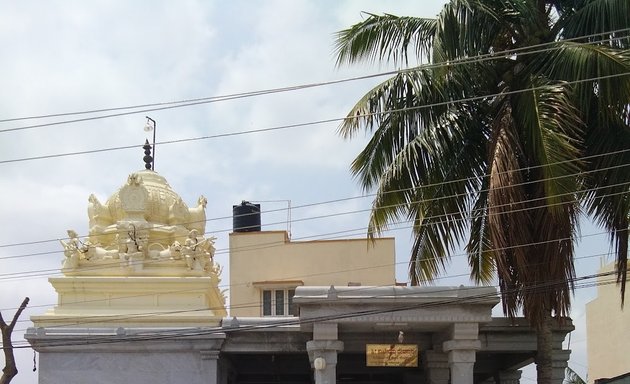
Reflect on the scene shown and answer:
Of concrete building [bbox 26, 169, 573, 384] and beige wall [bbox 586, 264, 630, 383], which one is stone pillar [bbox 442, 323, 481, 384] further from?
beige wall [bbox 586, 264, 630, 383]

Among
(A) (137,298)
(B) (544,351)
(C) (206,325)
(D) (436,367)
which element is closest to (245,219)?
(A) (137,298)

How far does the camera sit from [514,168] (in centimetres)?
1784

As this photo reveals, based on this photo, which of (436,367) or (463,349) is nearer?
(463,349)

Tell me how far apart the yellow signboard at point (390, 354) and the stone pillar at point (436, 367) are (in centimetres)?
135

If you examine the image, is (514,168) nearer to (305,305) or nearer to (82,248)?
(305,305)

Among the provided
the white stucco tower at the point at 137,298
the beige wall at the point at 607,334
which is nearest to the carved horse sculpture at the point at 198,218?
the white stucco tower at the point at 137,298

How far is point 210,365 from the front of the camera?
20703 millimetres

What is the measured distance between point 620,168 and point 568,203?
1.27m

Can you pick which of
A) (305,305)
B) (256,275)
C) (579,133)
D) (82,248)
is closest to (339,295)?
(305,305)

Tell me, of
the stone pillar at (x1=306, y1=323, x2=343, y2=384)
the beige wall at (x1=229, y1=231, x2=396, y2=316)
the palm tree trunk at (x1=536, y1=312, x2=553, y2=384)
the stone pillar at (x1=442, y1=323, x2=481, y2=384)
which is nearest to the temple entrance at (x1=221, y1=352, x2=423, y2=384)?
the stone pillar at (x1=306, y1=323, x2=343, y2=384)

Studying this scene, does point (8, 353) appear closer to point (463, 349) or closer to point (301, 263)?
point (463, 349)

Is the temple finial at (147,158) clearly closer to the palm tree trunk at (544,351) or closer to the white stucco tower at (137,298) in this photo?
the white stucco tower at (137,298)

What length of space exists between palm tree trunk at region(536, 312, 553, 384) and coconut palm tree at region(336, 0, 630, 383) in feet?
0.09

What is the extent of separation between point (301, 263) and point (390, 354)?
11241mm
